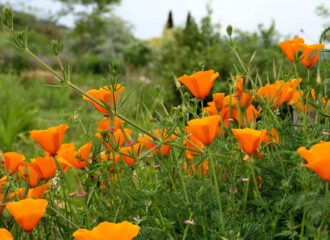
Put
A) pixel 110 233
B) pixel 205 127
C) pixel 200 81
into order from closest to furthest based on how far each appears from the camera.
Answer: pixel 110 233 < pixel 205 127 < pixel 200 81

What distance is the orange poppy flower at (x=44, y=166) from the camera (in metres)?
1.63

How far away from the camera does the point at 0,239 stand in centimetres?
114

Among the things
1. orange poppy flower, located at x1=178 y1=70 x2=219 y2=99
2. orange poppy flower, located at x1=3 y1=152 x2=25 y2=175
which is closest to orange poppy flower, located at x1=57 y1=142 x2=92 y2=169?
orange poppy flower, located at x1=3 y1=152 x2=25 y2=175

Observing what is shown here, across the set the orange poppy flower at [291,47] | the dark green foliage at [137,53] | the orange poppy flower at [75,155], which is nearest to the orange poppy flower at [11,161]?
the orange poppy flower at [75,155]

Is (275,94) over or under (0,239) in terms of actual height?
over

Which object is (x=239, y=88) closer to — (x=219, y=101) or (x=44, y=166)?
(x=219, y=101)

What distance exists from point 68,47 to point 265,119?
25086 mm

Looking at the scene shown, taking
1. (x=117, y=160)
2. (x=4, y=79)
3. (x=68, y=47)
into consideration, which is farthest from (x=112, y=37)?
(x=117, y=160)

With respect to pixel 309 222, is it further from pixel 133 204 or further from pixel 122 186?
pixel 122 186

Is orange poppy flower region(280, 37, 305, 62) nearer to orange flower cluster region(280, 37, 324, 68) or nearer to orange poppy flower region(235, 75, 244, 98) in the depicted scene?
orange flower cluster region(280, 37, 324, 68)

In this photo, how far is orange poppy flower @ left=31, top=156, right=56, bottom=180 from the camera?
1630 mm

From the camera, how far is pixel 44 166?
5.39 feet

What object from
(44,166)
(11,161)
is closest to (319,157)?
(44,166)

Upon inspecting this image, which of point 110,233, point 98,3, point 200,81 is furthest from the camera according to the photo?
point 98,3
